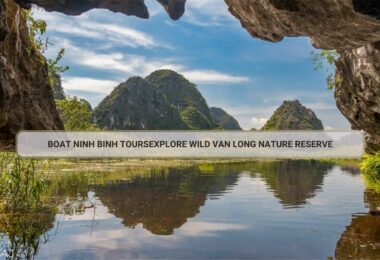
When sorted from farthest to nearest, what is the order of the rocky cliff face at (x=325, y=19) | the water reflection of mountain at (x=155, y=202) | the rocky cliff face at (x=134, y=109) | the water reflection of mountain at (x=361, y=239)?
the rocky cliff face at (x=134, y=109), the water reflection of mountain at (x=155, y=202), the rocky cliff face at (x=325, y=19), the water reflection of mountain at (x=361, y=239)

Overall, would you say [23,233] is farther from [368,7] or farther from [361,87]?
[361,87]

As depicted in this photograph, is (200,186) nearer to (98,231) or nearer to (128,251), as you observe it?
(98,231)

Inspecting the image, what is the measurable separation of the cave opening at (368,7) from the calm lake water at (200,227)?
5564 mm

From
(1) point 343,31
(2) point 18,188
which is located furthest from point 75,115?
(1) point 343,31

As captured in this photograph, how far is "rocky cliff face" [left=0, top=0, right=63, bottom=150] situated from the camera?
12109mm

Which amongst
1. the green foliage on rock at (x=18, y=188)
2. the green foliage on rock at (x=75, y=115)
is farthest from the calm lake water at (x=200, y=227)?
the green foliage on rock at (x=75, y=115)

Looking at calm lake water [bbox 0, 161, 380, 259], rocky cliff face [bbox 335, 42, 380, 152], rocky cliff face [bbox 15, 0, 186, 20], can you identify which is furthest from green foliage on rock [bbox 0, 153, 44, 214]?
rocky cliff face [bbox 335, 42, 380, 152]

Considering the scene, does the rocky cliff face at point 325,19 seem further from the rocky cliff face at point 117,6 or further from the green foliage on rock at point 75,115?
the green foliage on rock at point 75,115

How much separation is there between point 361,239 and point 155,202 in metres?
9.56

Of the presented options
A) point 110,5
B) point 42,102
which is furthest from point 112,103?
point 42,102

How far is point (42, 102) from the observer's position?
15086 millimetres

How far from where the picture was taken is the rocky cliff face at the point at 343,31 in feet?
30.3

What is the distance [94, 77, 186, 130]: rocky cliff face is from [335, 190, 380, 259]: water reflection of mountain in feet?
559

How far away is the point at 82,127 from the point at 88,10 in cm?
4208
